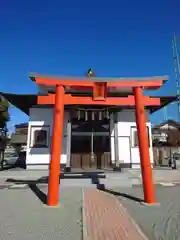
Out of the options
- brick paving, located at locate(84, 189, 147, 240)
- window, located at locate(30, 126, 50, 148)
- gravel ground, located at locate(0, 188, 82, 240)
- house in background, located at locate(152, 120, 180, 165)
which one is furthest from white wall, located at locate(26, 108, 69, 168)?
house in background, located at locate(152, 120, 180, 165)

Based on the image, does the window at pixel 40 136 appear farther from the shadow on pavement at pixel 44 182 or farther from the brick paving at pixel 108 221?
the brick paving at pixel 108 221

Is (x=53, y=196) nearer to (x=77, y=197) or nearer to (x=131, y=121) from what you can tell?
(x=77, y=197)

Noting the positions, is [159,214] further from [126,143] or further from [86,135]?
[86,135]

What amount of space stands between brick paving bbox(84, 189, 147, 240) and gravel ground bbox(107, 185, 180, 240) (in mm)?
230

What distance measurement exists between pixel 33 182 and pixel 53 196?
3.83 m

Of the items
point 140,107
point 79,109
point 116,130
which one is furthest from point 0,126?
point 140,107

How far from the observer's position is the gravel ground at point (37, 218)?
371 cm

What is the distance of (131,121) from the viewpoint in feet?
43.8

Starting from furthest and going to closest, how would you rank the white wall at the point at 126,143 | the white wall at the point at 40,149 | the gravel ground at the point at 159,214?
the white wall at the point at 126,143, the white wall at the point at 40,149, the gravel ground at the point at 159,214

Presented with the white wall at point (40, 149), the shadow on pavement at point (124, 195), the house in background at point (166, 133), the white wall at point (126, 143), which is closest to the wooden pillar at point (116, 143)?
the white wall at point (126, 143)

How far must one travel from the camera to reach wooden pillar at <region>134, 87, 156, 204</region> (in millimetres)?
5871

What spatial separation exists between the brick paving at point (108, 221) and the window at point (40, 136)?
6978mm

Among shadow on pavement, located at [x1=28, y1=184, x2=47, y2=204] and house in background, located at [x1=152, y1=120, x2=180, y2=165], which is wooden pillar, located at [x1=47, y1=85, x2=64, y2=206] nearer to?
shadow on pavement, located at [x1=28, y1=184, x2=47, y2=204]

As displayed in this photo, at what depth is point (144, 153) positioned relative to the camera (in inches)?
241
